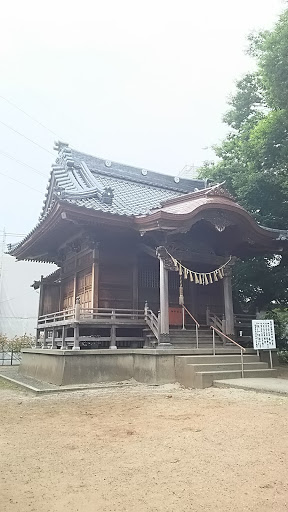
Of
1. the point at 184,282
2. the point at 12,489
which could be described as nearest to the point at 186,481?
the point at 12,489

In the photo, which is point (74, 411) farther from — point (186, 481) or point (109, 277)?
point (109, 277)

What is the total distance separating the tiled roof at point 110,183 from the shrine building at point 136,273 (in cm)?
Answer: 8

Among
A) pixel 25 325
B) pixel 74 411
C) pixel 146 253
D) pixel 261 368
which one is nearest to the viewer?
pixel 74 411

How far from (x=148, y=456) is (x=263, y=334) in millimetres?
7066

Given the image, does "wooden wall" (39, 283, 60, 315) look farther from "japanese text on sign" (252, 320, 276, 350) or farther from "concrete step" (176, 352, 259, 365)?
"japanese text on sign" (252, 320, 276, 350)

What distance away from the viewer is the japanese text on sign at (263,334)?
10.6 metres

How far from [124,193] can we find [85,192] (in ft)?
12.8

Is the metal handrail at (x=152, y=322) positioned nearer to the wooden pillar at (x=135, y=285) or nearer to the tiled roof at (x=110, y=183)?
the wooden pillar at (x=135, y=285)

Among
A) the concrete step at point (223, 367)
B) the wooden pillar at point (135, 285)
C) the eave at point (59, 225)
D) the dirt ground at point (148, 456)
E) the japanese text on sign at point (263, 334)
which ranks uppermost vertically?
the eave at point (59, 225)

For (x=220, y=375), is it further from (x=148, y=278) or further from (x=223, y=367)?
(x=148, y=278)

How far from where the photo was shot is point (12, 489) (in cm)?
350

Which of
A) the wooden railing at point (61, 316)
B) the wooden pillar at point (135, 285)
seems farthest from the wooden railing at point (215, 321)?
the wooden railing at point (61, 316)

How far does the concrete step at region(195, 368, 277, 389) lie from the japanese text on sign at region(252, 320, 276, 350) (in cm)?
69

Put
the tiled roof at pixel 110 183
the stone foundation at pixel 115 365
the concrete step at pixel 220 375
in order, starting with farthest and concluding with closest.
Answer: the tiled roof at pixel 110 183, the stone foundation at pixel 115 365, the concrete step at pixel 220 375
